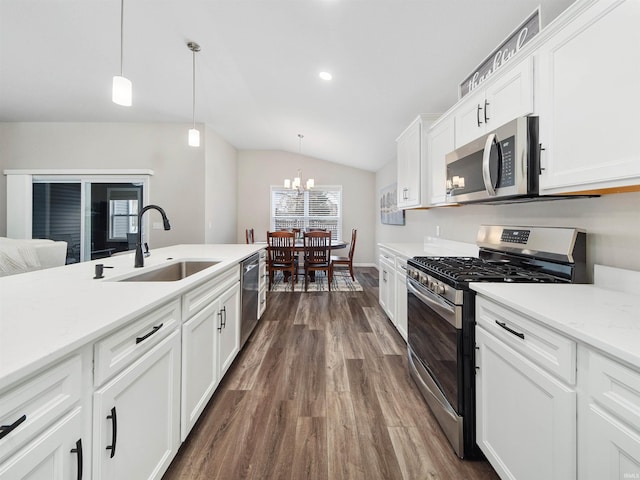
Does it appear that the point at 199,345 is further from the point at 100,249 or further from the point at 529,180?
the point at 100,249

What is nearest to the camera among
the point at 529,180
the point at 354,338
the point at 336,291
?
the point at 529,180

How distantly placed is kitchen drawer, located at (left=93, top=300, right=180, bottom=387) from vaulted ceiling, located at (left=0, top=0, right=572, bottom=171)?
7.65 feet

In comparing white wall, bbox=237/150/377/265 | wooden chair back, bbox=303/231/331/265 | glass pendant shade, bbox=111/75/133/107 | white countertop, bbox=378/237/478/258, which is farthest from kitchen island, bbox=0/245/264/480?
white wall, bbox=237/150/377/265

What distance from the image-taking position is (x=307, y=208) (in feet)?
23.7

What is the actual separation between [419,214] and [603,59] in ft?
10.1

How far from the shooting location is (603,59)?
3.49 ft

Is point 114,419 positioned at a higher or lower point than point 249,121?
lower

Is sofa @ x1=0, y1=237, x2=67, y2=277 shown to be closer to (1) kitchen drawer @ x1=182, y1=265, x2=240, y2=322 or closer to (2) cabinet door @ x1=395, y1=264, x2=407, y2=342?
(1) kitchen drawer @ x1=182, y1=265, x2=240, y2=322

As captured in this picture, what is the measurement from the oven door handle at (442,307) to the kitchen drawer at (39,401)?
4.78 feet

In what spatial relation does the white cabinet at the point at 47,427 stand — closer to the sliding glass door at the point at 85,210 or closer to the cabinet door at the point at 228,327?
the cabinet door at the point at 228,327

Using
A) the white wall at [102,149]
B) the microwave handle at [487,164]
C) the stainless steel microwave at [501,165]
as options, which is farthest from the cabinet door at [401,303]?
the white wall at [102,149]

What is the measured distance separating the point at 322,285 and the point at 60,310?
4425 millimetres

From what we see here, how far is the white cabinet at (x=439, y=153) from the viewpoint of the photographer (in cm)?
235

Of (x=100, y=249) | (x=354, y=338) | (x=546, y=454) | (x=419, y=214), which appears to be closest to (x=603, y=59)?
(x=546, y=454)
